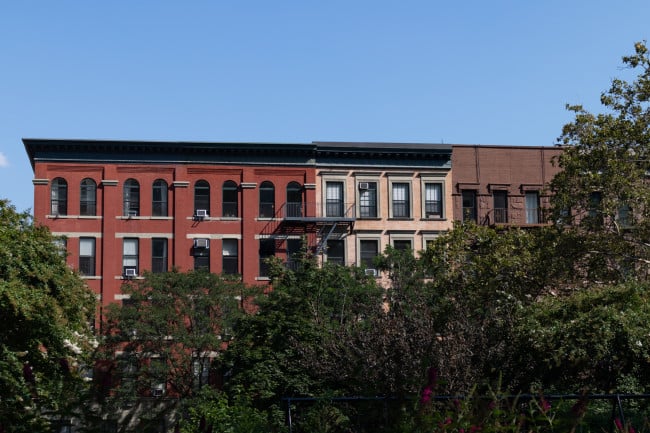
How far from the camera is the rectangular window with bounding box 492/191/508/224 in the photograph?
4934 cm

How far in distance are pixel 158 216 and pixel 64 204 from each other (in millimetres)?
4755

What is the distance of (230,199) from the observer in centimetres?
4822

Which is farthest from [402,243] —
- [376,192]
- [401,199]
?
[376,192]

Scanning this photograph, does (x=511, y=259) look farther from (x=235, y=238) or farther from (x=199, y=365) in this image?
(x=235, y=238)

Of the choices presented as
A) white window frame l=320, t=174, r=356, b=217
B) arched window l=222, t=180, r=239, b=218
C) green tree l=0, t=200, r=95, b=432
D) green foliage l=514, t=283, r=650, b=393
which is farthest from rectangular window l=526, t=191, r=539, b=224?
green tree l=0, t=200, r=95, b=432

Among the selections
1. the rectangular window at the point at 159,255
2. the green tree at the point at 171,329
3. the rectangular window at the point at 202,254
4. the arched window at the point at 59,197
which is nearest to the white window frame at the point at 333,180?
the rectangular window at the point at 202,254

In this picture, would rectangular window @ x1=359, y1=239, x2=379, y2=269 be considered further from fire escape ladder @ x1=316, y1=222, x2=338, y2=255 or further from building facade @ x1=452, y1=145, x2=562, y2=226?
building facade @ x1=452, y1=145, x2=562, y2=226

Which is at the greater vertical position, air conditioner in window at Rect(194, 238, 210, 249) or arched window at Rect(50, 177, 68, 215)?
arched window at Rect(50, 177, 68, 215)

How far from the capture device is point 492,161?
49906 millimetres

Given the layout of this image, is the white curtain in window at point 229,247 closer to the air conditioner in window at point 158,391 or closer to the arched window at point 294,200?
the arched window at point 294,200

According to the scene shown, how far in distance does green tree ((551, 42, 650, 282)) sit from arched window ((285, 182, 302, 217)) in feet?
69.3

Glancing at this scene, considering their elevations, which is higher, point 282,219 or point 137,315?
point 282,219

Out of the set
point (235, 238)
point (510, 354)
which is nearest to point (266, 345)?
point (510, 354)

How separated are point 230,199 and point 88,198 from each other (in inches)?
284
